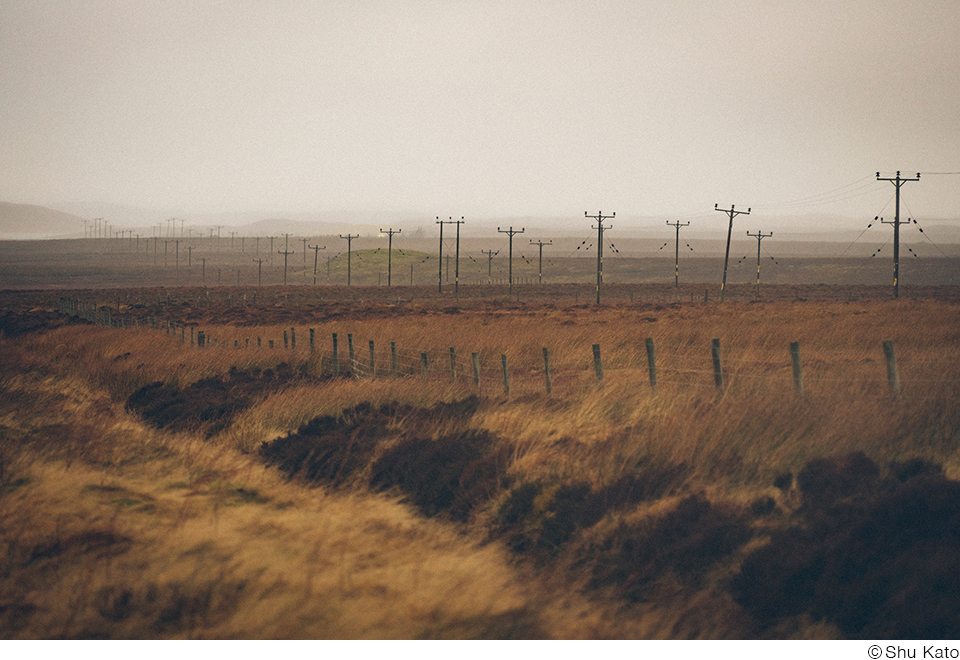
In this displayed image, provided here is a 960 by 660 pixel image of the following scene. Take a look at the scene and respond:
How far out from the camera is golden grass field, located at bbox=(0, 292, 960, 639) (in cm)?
690

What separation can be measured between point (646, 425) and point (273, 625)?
19.0 feet

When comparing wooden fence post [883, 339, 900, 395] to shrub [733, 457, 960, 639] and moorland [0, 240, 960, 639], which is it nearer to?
moorland [0, 240, 960, 639]

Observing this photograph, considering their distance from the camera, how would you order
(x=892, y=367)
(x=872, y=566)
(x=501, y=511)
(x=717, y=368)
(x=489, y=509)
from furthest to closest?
(x=717, y=368)
(x=892, y=367)
(x=489, y=509)
(x=501, y=511)
(x=872, y=566)

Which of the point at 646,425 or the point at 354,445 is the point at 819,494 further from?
the point at 354,445

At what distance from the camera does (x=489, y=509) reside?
376 inches

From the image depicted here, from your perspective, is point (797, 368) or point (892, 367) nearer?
point (892, 367)

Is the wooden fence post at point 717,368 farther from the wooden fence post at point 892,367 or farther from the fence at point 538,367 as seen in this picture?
the wooden fence post at point 892,367

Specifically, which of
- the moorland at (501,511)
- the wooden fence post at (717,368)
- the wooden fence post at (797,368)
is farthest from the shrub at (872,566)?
the wooden fence post at (717,368)

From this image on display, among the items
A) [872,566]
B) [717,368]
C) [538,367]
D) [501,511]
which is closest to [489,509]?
[501,511]

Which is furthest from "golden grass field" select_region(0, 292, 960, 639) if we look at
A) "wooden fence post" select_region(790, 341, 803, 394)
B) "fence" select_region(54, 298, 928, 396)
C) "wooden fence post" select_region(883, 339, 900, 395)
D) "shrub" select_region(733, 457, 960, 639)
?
"fence" select_region(54, 298, 928, 396)

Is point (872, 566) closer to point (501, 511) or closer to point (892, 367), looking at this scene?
point (501, 511)

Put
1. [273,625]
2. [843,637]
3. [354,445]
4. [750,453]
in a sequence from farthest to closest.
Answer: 1. [354,445]
2. [750,453]
3. [273,625]
4. [843,637]

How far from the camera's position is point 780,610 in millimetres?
6707

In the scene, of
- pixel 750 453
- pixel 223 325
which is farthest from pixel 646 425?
pixel 223 325
